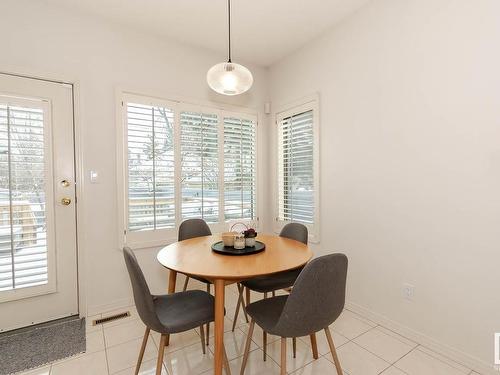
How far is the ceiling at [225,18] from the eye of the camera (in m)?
2.29

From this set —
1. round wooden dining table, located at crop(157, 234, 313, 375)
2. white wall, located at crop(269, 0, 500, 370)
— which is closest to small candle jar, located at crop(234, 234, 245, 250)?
round wooden dining table, located at crop(157, 234, 313, 375)

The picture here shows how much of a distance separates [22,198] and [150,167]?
1050mm

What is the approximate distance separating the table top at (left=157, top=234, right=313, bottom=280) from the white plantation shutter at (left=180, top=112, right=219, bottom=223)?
959 millimetres

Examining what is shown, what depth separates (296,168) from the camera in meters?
3.11

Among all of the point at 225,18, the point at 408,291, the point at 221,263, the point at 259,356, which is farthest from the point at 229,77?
the point at 408,291

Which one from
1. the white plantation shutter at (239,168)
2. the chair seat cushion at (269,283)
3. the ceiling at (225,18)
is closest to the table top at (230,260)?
the chair seat cushion at (269,283)

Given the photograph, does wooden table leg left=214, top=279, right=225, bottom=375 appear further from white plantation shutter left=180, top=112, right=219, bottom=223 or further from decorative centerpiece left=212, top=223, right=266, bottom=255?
white plantation shutter left=180, top=112, right=219, bottom=223

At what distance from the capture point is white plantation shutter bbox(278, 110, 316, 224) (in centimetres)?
293

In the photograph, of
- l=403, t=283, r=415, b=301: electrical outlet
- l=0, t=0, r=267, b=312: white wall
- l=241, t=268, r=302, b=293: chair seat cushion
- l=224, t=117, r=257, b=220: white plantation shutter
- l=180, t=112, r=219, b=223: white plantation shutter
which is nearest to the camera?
l=241, t=268, r=302, b=293: chair seat cushion

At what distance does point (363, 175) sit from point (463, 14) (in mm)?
1280

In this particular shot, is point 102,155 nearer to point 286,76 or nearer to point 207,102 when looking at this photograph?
point 207,102

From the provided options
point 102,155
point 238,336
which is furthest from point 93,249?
point 238,336

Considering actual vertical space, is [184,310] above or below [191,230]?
below

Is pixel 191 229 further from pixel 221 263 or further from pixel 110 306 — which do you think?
pixel 110 306
